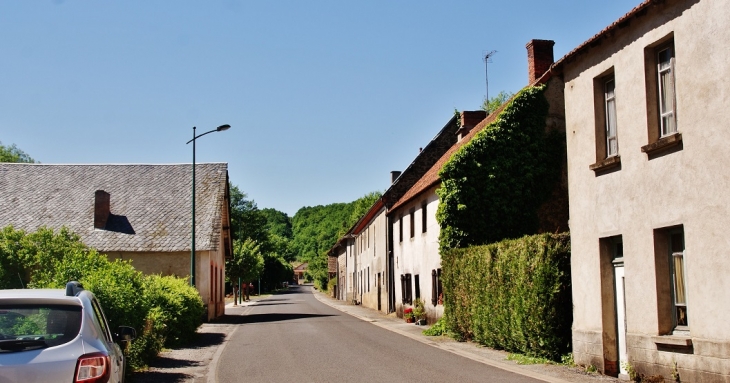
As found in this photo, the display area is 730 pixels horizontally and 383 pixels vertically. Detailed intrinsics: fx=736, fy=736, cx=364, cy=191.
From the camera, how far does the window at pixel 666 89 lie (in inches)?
470

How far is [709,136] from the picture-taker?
10.7 m

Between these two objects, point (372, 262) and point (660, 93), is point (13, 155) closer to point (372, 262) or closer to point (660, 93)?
point (372, 262)

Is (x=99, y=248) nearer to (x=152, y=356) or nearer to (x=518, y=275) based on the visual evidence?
(x=152, y=356)

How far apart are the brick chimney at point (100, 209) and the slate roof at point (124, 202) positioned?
0.30 metres

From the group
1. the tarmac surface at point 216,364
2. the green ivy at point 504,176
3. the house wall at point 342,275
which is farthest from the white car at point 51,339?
the house wall at point 342,275

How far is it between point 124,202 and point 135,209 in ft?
3.29

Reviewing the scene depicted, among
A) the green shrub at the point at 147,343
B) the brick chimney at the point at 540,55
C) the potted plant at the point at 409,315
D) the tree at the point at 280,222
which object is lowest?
the potted plant at the point at 409,315

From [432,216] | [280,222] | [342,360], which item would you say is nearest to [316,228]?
[280,222]

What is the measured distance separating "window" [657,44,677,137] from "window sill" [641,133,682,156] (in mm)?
325

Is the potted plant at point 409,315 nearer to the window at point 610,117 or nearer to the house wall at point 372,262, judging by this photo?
the house wall at point 372,262

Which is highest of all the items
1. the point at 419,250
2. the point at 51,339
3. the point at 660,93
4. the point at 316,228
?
the point at 316,228

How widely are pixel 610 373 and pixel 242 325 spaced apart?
19742 millimetres

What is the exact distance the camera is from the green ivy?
76.7 ft

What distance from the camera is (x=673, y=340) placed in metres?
11.2
